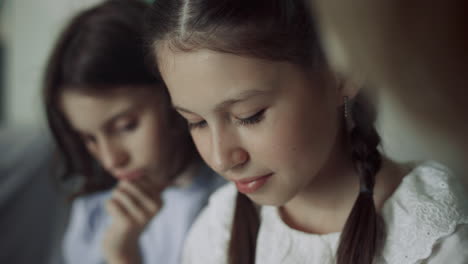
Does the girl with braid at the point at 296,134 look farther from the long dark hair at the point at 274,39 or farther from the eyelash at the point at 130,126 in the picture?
the eyelash at the point at 130,126

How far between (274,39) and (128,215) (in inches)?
20.5

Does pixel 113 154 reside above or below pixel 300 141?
below

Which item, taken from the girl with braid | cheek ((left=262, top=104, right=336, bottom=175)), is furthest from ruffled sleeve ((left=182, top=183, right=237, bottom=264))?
cheek ((left=262, top=104, right=336, bottom=175))

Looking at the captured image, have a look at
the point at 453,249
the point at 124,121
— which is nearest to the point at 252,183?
the point at 453,249

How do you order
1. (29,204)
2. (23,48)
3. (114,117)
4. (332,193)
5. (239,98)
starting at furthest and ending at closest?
(23,48) → (29,204) → (114,117) → (332,193) → (239,98)

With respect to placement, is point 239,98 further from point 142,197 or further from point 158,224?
point 158,224

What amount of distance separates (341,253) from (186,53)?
31cm

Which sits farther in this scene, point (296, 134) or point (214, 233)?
point (214, 233)

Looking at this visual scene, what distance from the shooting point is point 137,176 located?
90cm

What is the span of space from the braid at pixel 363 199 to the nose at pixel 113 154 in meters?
0.46

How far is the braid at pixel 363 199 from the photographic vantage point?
0.54 m

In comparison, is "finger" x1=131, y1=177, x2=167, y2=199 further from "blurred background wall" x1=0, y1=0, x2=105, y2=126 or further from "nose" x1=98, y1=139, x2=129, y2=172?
"blurred background wall" x1=0, y1=0, x2=105, y2=126

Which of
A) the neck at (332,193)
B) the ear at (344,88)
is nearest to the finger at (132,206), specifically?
the neck at (332,193)

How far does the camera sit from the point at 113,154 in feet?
2.83
